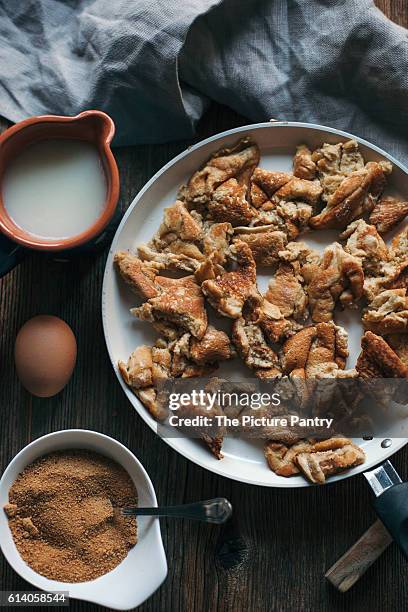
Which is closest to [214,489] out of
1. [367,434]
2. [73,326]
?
[367,434]

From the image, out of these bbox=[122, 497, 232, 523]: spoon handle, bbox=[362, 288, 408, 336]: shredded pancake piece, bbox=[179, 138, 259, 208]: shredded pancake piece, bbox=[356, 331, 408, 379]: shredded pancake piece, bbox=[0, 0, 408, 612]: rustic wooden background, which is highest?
bbox=[179, 138, 259, 208]: shredded pancake piece

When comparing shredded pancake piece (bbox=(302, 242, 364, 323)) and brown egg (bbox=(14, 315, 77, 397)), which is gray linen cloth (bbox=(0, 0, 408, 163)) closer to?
shredded pancake piece (bbox=(302, 242, 364, 323))

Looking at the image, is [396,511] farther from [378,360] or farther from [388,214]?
[388,214]

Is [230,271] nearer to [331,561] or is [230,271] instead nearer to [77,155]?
[77,155]

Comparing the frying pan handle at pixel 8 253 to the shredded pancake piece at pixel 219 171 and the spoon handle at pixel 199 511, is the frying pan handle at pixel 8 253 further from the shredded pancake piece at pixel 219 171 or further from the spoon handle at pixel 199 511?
the spoon handle at pixel 199 511

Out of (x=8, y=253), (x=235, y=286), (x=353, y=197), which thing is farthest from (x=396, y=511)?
(x=8, y=253)

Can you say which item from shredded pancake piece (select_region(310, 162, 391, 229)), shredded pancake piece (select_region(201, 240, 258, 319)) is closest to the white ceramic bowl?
shredded pancake piece (select_region(201, 240, 258, 319))

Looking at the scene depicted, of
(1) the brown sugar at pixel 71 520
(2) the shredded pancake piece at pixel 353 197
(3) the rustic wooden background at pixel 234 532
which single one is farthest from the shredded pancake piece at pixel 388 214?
(1) the brown sugar at pixel 71 520
